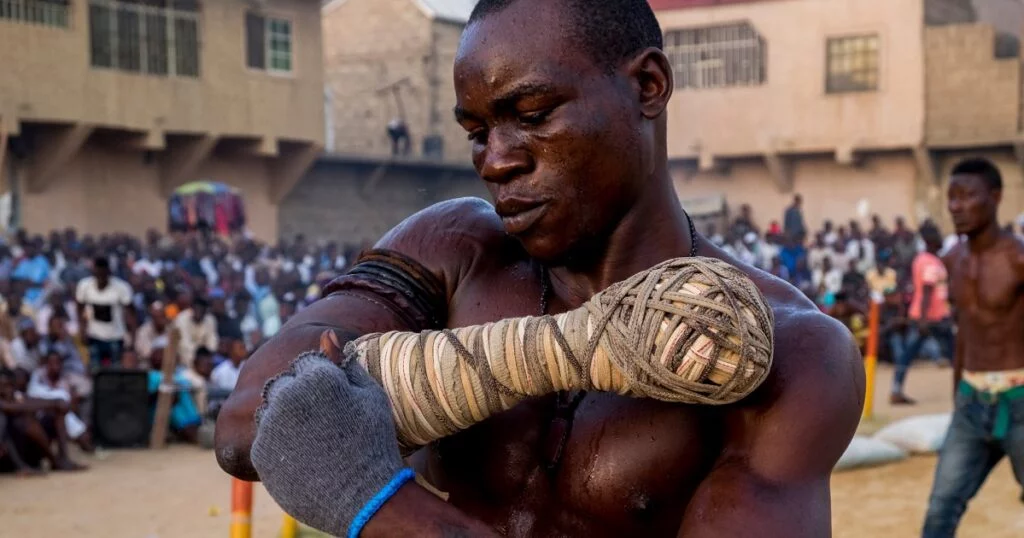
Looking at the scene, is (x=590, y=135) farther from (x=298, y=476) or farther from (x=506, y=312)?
(x=298, y=476)

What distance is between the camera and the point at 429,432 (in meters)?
1.66

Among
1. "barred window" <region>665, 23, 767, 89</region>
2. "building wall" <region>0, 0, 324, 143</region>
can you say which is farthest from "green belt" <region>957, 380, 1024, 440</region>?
"barred window" <region>665, 23, 767, 89</region>

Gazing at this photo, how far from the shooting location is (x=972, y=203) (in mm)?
6219

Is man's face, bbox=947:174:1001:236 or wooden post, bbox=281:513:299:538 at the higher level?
man's face, bbox=947:174:1001:236

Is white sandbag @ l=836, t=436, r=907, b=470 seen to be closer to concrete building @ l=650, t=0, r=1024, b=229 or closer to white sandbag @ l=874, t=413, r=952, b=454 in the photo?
white sandbag @ l=874, t=413, r=952, b=454

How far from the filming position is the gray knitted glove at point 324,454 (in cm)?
150

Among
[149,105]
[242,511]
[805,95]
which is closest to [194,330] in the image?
[242,511]

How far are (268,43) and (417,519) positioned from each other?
73.1 feet

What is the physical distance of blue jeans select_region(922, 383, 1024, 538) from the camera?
17.4 feet

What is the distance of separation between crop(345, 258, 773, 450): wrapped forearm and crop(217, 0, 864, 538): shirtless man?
0.15 meters

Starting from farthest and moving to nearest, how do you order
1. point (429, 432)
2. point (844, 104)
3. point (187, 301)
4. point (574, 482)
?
point (844, 104), point (187, 301), point (574, 482), point (429, 432)

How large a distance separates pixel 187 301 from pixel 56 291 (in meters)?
1.46

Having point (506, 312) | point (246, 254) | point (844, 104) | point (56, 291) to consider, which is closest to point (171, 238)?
point (246, 254)

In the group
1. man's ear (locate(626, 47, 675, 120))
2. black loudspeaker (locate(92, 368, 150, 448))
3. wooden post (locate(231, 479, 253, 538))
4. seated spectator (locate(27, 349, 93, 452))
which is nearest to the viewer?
man's ear (locate(626, 47, 675, 120))
